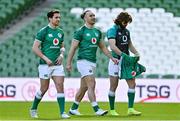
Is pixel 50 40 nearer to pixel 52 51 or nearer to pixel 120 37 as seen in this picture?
pixel 52 51

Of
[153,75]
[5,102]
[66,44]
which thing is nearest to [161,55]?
[153,75]

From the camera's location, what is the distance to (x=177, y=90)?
810 inches

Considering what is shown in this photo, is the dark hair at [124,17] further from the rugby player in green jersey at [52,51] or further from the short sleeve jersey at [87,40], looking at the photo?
the rugby player in green jersey at [52,51]

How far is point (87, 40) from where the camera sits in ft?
45.4

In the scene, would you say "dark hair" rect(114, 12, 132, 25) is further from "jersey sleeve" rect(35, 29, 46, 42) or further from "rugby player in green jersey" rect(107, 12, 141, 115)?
"jersey sleeve" rect(35, 29, 46, 42)

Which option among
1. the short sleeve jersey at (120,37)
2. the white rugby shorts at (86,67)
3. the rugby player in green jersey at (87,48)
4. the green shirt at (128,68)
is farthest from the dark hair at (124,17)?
the white rugby shorts at (86,67)

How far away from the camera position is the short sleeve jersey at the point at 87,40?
13812 millimetres

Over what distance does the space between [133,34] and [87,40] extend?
1113 centimetres

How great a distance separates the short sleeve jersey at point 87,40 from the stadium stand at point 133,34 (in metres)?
8.90

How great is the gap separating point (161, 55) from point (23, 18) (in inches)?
210

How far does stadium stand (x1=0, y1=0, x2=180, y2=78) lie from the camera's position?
23375 mm

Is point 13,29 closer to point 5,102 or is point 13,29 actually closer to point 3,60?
point 3,60

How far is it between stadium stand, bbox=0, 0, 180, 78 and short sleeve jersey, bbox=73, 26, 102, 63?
8899 mm

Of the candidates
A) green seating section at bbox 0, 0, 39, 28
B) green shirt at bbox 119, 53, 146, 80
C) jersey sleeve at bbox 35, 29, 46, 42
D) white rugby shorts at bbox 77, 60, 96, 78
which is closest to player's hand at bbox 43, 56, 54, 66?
jersey sleeve at bbox 35, 29, 46, 42
